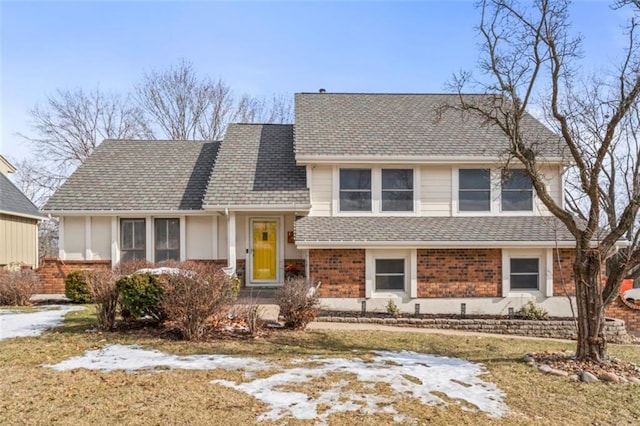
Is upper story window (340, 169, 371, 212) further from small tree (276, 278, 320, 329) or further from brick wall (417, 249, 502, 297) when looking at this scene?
small tree (276, 278, 320, 329)

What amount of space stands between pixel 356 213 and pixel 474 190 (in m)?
3.62

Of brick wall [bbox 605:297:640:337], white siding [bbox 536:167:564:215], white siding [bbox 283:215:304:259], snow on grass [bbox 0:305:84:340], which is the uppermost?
white siding [bbox 536:167:564:215]

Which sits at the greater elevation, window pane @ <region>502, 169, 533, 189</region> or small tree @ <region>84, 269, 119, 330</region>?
window pane @ <region>502, 169, 533, 189</region>

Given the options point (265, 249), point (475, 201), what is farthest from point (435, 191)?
point (265, 249)

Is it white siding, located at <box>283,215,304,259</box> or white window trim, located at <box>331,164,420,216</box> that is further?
white siding, located at <box>283,215,304,259</box>

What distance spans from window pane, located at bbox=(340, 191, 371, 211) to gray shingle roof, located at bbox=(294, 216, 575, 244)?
1.22ft

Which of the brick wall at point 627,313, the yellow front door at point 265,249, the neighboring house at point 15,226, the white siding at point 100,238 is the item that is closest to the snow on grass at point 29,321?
the white siding at point 100,238

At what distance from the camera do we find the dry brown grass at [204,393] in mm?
4570

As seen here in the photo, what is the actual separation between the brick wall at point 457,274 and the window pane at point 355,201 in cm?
214

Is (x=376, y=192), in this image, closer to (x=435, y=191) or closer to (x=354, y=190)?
(x=354, y=190)

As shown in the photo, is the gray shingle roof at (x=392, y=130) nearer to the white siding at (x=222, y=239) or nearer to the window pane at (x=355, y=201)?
the window pane at (x=355, y=201)

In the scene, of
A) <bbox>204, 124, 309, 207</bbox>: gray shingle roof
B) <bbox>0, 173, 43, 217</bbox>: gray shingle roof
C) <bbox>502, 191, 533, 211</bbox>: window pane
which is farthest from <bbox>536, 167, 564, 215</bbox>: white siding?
<bbox>0, 173, 43, 217</bbox>: gray shingle roof

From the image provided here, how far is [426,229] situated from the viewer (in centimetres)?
1248

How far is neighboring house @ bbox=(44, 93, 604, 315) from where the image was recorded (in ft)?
40.0
